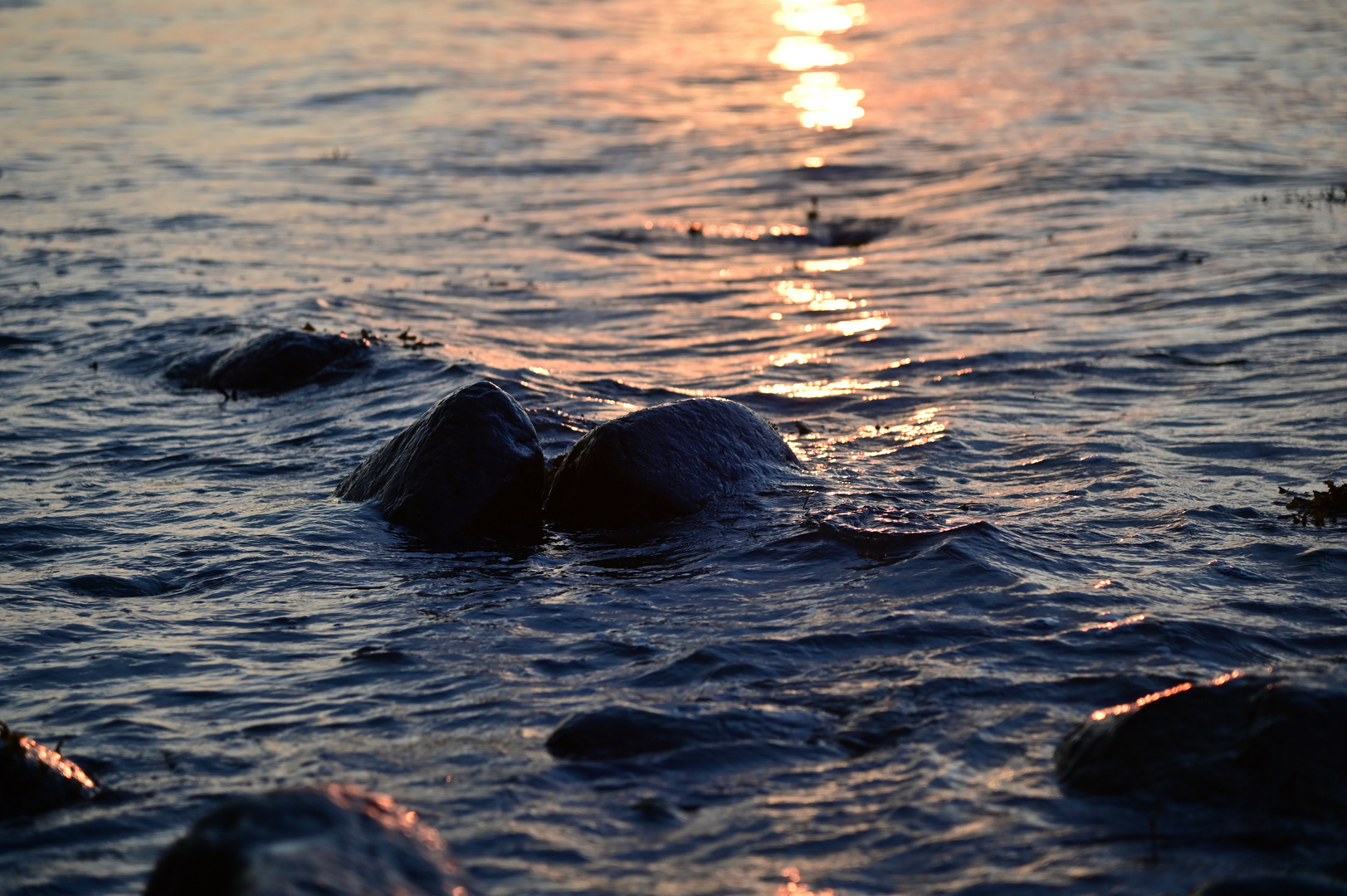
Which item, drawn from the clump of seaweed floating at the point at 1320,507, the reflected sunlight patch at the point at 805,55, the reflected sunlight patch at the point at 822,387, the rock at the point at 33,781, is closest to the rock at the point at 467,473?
the rock at the point at 33,781

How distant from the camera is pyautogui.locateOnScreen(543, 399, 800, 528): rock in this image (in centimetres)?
711

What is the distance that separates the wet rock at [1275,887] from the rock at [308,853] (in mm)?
2156

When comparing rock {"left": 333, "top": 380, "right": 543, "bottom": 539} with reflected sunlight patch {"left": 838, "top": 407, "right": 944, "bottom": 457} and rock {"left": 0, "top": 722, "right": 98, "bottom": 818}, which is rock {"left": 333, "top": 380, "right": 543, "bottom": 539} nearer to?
reflected sunlight patch {"left": 838, "top": 407, "right": 944, "bottom": 457}

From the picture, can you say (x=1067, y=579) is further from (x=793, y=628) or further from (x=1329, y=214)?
(x=1329, y=214)

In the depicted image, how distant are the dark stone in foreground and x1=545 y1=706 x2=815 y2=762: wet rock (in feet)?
3.44

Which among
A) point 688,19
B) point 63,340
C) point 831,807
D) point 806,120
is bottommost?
point 831,807

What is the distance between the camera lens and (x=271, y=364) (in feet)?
34.0

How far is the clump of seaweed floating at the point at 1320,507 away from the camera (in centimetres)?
683

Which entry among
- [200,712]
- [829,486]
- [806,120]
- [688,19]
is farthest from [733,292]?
[688,19]

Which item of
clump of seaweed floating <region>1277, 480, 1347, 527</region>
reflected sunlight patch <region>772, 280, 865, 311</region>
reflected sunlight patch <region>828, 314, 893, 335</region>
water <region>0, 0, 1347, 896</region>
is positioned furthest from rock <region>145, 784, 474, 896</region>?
reflected sunlight patch <region>772, 280, 865, 311</region>

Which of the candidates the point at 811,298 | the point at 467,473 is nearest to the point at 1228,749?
the point at 467,473

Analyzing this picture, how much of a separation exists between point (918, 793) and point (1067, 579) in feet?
7.16

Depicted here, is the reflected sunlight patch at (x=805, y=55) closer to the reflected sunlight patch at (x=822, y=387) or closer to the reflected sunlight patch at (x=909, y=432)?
the reflected sunlight patch at (x=822, y=387)

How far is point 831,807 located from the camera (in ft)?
14.0
